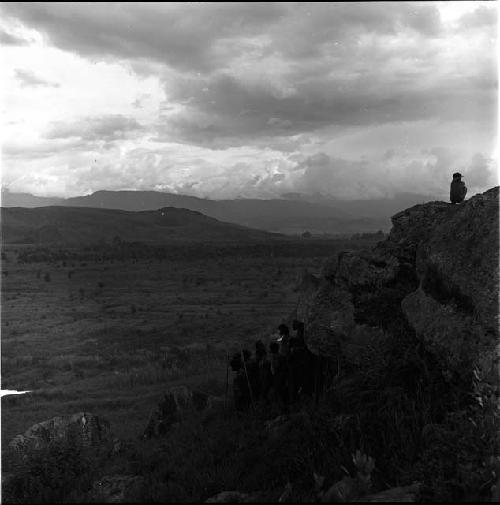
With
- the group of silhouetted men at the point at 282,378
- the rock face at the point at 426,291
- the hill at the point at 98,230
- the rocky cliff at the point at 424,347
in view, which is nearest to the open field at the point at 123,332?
the group of silhouetted men at the point at 282,378

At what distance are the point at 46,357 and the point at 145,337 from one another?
178 inches

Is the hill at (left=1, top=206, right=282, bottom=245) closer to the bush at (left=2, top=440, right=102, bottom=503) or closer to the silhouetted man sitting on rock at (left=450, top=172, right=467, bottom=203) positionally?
the silhouetted man sitting on rock at (left=450, top=172, right=467, bottom=203)

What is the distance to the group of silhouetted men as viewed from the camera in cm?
876

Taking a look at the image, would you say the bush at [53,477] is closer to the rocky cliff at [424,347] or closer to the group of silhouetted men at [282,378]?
the group of silhouetted men at [282,378]

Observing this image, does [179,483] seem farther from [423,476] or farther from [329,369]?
[329,369]

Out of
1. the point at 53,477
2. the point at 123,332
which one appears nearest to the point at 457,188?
the point at 53,477

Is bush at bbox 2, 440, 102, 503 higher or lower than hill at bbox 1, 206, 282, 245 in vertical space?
lower

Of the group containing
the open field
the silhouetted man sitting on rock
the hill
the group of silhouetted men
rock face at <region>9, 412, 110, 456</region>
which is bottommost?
the open field

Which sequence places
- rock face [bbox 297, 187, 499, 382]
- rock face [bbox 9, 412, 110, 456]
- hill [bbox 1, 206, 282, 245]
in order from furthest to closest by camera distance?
hill [bbox 1, 206, 282, 245], rock face [bbox 9, 412, 110, 456], rock face [bbox 297, 187, 499, 382]

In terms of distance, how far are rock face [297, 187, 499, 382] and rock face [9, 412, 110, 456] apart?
4.22 metres

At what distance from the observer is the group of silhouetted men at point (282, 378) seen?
876 centimetres

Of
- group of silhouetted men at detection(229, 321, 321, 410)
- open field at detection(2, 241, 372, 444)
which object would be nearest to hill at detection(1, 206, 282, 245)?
open field at detection(2, 241, 372, 444)

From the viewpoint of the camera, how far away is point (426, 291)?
6887 millimetres

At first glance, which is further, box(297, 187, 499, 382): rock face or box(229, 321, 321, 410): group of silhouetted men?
box(229, 321, 321, 410): group of silhouetted men
